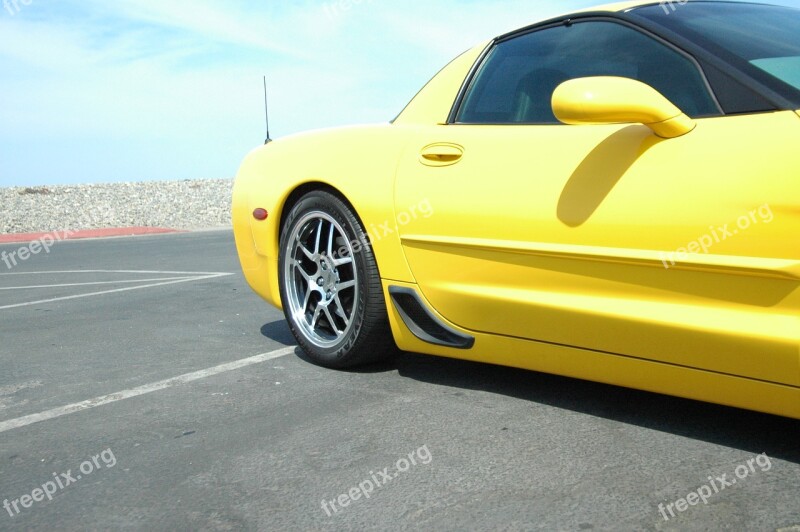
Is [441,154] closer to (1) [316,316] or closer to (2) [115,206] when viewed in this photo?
(1) [316,316]

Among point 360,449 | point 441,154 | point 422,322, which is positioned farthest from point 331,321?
point 360,449

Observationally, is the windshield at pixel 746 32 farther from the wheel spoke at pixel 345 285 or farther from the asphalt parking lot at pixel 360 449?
the wheel spoke at pixel 345 285

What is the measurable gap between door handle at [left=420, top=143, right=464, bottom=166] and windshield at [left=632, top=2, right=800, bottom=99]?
0.79 m

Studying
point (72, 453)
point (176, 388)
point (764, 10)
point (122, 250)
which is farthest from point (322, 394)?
point (122, 250)

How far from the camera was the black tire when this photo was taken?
3787mm

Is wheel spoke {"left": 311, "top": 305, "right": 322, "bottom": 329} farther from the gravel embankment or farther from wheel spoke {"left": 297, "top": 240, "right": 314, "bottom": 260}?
the gravel embankment

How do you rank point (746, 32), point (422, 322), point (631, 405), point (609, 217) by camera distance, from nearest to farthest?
point (609, 217) → point (746, 32) → point (631, 405) → point (422, 322)

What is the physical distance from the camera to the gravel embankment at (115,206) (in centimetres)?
2487

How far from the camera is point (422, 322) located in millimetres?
3633

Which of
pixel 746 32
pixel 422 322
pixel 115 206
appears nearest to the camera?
pixel 746 32

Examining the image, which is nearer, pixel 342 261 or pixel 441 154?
pixel 441 154

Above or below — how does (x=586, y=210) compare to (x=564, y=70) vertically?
below

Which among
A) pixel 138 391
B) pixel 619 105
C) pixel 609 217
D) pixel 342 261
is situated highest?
pixel 619 105

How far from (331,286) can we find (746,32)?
6.34ft
